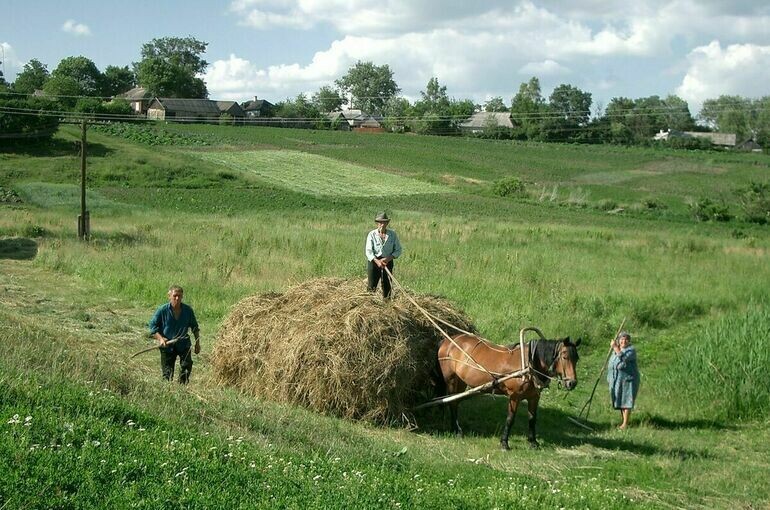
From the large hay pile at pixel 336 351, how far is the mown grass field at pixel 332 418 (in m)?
0.52

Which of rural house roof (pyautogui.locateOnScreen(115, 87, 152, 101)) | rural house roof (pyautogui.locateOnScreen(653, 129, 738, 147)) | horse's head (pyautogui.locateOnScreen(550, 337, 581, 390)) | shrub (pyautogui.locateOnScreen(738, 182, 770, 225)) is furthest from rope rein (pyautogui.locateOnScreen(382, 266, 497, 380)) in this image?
rural house roof (pyautogui.locateOnScreen(115, 87, 152, 101))

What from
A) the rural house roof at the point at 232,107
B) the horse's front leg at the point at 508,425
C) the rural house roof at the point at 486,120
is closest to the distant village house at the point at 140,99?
the rural house roof at the point at 232,107

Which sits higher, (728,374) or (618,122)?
(618,122)

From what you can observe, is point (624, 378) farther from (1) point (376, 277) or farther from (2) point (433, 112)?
(2) point (433, 112)

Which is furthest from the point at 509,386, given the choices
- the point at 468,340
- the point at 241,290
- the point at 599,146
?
the point at 599,146

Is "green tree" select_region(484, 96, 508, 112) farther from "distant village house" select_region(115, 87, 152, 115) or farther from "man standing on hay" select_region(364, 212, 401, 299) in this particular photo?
"man standing on hay" select_region(364, 212, 401, 299)

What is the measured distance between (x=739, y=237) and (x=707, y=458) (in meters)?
36.2

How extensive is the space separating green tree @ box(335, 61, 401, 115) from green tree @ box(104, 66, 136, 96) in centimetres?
4196

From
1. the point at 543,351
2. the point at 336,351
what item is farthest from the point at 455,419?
the point at 336,351

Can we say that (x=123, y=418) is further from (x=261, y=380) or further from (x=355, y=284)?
(x=355, y=284)

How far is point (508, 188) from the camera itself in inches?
2447

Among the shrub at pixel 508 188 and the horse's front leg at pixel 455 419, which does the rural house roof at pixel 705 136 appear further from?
the horse's front leg at pixel 455 419

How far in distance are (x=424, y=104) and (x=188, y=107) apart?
143 ft

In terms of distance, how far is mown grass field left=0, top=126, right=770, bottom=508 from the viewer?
6570mm
